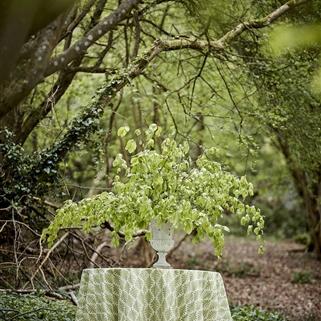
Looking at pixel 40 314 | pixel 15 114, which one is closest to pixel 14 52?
pixel 40 314

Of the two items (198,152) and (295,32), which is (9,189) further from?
(198,152)

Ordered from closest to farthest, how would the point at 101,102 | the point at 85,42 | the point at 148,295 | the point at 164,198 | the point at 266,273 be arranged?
1. the point at 85,42
2. the point at 148,295
3. the point at 164,198
4. the point at 101,102
5. the point at 266,273

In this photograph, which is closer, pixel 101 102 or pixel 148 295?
pixel 148 295

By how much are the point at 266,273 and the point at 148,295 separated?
30.0 ft

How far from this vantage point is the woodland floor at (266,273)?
10.1 meters

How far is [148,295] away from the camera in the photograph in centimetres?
452

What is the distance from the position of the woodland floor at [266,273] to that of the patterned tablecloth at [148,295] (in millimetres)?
4176

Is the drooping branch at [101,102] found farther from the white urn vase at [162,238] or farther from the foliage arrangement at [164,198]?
the white urn vase at [162,238]

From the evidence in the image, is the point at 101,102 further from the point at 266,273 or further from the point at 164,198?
the point at 266,273

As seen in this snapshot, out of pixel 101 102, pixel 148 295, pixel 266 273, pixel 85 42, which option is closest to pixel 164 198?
pixel 148 295

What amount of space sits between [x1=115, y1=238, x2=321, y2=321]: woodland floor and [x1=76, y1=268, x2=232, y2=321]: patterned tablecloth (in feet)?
13.7

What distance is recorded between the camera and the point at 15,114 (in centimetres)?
802

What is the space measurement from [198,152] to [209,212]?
10.9m

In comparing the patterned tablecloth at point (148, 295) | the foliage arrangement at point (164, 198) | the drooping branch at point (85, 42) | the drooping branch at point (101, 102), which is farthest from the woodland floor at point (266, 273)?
the drooping branch at point (85, 42)
